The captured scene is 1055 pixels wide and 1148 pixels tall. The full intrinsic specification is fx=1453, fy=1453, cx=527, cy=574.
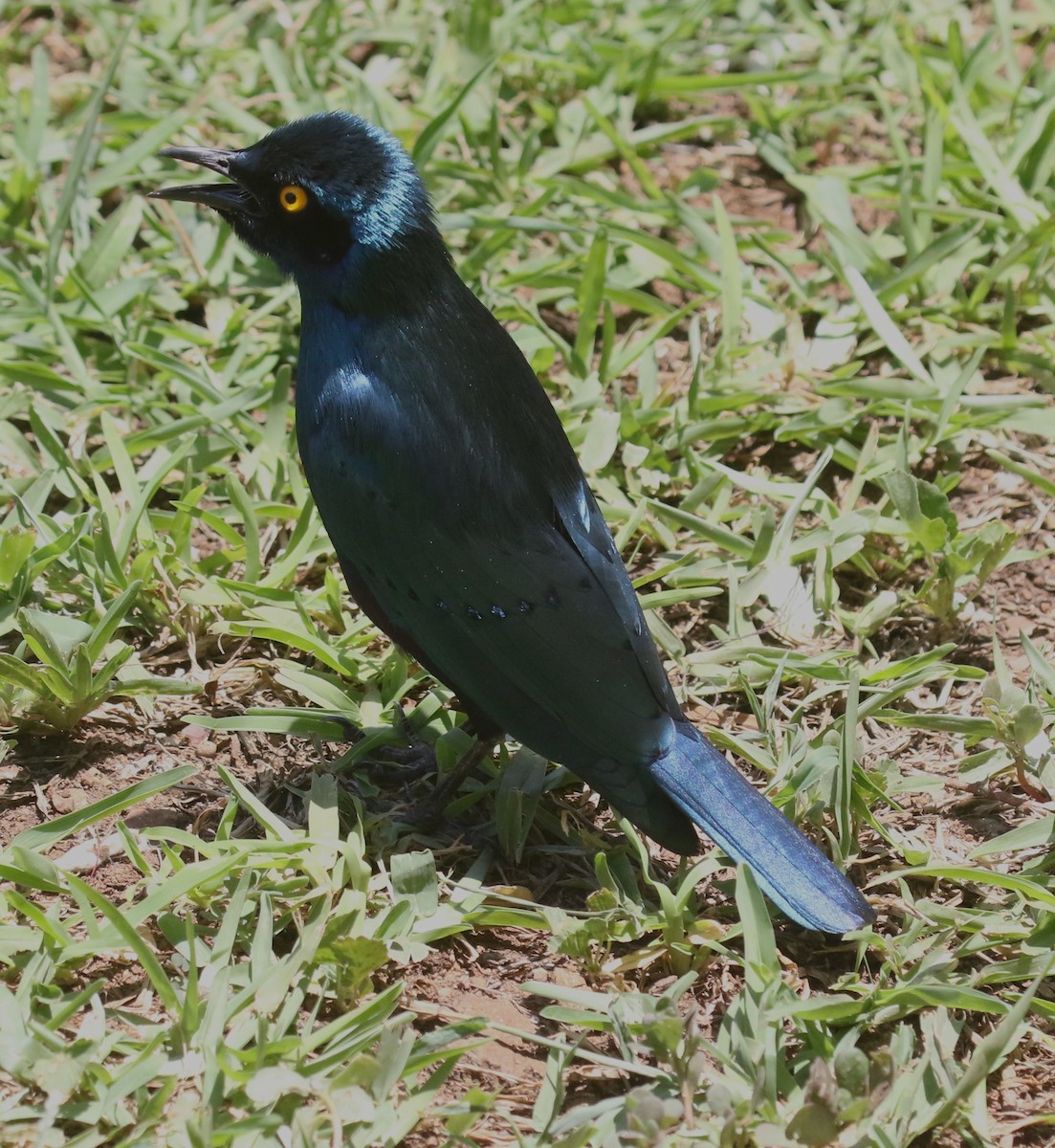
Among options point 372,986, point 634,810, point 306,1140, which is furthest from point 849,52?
point 306,1140

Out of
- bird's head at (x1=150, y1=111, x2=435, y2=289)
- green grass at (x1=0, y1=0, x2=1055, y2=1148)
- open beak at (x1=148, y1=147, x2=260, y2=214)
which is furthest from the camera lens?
open beak at (x1=148, y1=147, x2=260, y2=214)

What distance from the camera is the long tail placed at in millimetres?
3172

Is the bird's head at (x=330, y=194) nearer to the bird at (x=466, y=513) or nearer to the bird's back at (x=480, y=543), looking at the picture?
the bird at (x=466, y=513)

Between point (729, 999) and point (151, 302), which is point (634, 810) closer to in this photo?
point (729, 999)

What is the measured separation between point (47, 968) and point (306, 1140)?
2.34 feet

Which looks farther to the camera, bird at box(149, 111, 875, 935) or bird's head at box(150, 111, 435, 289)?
bird's head at box(150, 111, 435, 289)

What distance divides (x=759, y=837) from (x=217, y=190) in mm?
2225

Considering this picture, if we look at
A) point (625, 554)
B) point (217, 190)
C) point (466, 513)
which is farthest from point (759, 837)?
point (217, 190)

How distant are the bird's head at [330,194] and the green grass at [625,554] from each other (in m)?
0.82

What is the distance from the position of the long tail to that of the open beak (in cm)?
181

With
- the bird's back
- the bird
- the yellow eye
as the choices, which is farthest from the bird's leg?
the yellow eye

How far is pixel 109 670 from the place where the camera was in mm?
3627

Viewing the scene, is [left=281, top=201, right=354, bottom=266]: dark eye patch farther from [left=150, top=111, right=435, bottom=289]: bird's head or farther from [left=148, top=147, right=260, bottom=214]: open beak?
[left=148, top=147, right=260, bottom=214]: open beak

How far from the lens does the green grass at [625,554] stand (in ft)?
9.60
